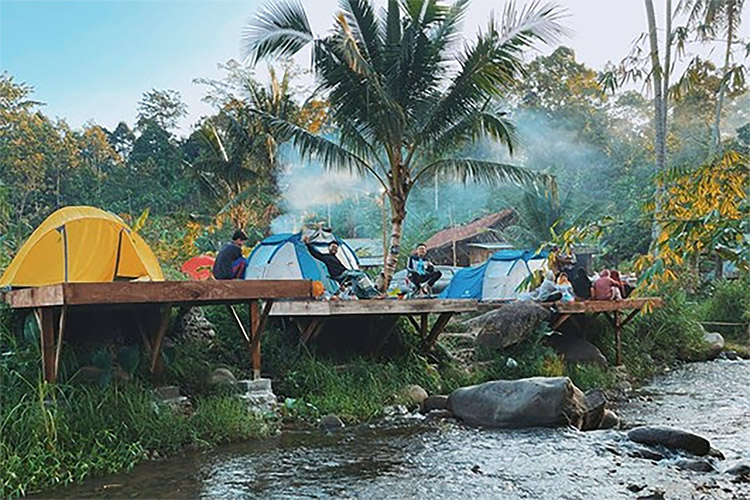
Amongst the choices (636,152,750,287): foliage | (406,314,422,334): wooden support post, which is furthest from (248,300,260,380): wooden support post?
(636,152,750,287): foliage

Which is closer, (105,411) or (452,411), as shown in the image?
(105,411)

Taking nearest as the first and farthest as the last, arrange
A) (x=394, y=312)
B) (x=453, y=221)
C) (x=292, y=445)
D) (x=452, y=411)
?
(x=292, y=445) < (x=452, y=411) < (x=394, y=312) < (x=453, y=221)

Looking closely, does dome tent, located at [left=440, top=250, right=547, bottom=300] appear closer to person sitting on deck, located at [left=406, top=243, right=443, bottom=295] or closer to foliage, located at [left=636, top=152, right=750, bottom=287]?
Result: person sitting on deck, located at [left=406, top=243, right=443, bottom=295]

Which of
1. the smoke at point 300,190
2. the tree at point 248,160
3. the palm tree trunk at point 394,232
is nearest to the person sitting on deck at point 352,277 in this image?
the palm tree trunk at point 394,232

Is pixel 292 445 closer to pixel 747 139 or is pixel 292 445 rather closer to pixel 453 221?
pixel 747 139

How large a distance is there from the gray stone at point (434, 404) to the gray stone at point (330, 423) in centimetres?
137

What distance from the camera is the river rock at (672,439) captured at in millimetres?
6742

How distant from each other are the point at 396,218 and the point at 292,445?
243 inches

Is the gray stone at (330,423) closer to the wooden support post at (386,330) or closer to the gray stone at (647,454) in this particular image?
the wooden support post at (386,330)

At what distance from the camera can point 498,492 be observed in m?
5.55

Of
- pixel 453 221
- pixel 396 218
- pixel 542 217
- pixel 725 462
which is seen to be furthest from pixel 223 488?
pixel 453 221

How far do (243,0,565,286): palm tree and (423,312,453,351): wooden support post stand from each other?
7.68 feet

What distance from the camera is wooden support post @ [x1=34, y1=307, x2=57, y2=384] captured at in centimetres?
629

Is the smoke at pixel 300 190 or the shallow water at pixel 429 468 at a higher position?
the smoke at pixel 300 190
